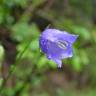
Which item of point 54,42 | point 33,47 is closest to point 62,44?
point 54,42

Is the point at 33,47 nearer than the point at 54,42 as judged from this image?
No

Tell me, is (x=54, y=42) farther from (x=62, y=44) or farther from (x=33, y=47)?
(x=33, y=47)

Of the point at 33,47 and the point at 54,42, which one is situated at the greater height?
the point at 54,42

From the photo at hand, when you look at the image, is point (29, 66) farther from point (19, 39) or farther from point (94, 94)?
point (94, 94)

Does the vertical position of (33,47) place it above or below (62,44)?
below

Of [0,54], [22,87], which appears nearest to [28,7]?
[22,87]

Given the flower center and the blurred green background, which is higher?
the flower center
